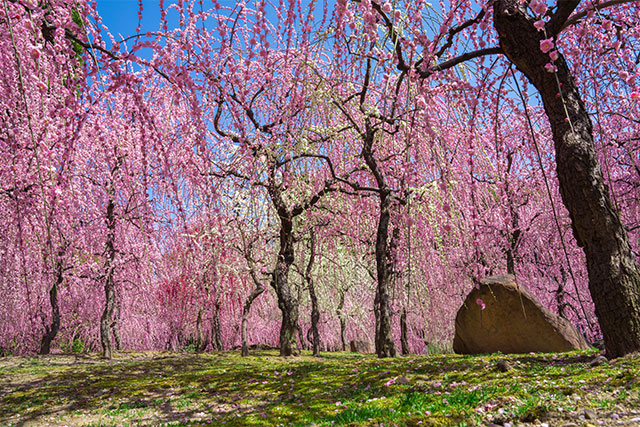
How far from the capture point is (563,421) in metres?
3.20

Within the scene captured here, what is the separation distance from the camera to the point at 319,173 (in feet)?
37.8

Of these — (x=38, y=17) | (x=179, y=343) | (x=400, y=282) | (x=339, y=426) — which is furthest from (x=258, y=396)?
(x=179, y=343)

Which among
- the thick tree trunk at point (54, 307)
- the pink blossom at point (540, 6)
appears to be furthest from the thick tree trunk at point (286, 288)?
the pink blossom at point (540, 6)

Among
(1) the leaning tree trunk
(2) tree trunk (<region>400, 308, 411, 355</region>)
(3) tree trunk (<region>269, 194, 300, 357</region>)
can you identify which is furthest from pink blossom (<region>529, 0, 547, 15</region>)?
(2) tree trunk (<region>400, 308, 411, 355</region>)

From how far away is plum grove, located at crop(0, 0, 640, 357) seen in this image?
4137mm

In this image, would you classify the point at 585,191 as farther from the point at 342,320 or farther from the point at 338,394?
the point at 342,320

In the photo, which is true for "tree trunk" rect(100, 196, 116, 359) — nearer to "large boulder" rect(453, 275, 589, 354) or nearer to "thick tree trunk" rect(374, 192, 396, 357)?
"thick tree trunk" rect(374, 192, 396, 357)

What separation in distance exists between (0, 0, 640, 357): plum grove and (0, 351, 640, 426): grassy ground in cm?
117

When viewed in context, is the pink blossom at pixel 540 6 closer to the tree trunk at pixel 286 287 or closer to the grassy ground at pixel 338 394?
the grassy ground at pixel 338 394

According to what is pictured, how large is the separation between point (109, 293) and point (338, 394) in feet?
30.0

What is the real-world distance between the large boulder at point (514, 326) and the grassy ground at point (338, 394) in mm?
1982

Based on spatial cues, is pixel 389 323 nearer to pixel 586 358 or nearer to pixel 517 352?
pixel 517 352

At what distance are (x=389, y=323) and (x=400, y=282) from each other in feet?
14.9

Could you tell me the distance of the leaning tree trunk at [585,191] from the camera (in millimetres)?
4754
